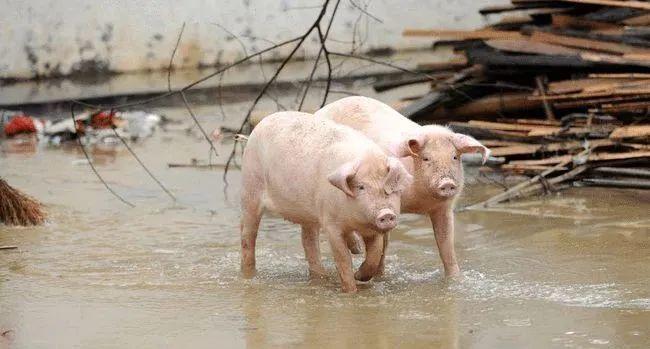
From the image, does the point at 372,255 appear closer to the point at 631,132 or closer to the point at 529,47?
the point at 631,132

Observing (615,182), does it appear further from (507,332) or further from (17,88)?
(17,88)

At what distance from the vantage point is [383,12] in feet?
57.5

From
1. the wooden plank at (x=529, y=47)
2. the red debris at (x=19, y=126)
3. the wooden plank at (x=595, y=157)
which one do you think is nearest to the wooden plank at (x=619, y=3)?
the wooden plank at (x=529, y=47)

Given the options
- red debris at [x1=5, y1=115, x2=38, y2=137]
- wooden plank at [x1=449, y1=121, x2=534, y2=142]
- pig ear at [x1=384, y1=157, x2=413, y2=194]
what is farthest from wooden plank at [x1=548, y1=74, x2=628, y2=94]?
red debris at [x1=5, y1=115, x2=38, y2=137]

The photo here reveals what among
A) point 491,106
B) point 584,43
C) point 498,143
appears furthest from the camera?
point 491,106

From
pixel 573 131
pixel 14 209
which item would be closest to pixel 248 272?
pixel 14 209

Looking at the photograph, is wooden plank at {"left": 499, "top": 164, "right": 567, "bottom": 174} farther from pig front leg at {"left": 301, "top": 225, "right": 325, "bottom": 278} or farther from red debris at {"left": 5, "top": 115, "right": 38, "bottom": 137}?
red debris at {"left": 5, "top": 115, "right": 38, "bottom": 137}

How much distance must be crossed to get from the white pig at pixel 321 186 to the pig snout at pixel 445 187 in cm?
33

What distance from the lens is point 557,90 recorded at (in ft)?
34.9

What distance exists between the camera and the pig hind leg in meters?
7.35

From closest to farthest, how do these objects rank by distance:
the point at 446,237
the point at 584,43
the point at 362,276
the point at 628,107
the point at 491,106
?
the point at 362,276 < the point at 446,237 < the point at 628,107 < the point at 584,43 < the point at 491,106

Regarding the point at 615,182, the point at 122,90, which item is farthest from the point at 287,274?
the point at 122,90

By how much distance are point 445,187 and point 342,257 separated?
2.09 feet

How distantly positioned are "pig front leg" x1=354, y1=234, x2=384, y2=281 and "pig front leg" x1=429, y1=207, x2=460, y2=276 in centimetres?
35
